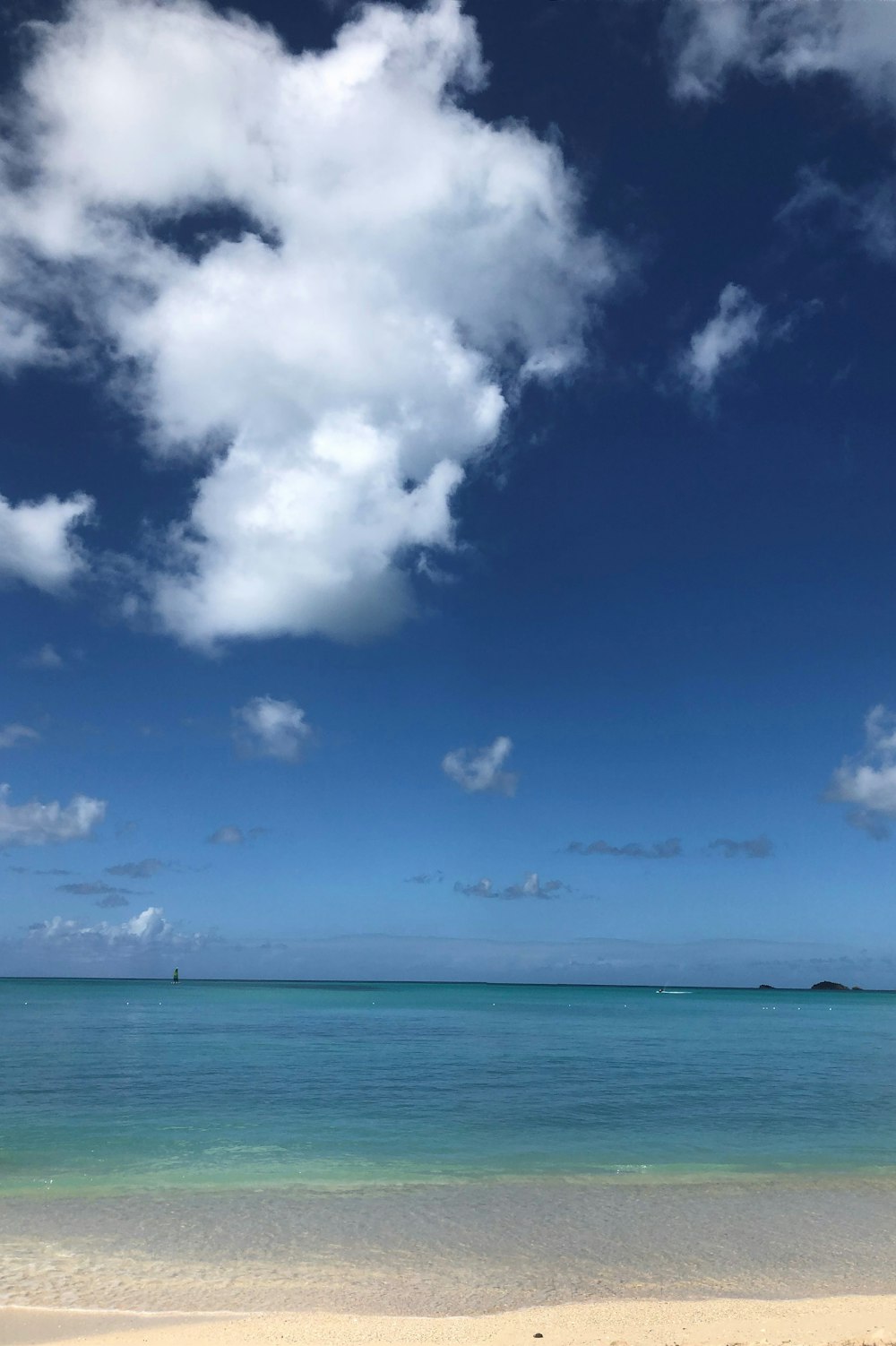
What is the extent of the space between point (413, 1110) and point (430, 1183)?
9708 mm

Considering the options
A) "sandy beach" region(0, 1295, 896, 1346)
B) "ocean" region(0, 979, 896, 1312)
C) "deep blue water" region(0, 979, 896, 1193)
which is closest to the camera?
"sandy beach" region(0, 1295, 896, 1346)

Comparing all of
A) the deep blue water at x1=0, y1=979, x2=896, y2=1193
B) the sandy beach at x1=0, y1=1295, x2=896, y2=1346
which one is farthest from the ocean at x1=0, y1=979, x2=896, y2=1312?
the sandy beach at x1=0, y1=1295, x2=896, y2=1346

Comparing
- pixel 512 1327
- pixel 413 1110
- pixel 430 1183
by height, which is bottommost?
pixel 413 1110

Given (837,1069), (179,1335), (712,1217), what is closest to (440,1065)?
(837,1069)

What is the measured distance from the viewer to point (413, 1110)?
28.3 metres

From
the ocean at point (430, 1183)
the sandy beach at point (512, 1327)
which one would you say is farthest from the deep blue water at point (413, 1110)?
the sandy beach at point (512, 1327)

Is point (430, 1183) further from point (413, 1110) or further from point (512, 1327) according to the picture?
point (413, 1110)

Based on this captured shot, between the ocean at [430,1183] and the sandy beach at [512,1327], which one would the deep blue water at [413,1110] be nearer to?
the ocean at [430,1183]

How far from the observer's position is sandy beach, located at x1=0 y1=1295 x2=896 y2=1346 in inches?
421

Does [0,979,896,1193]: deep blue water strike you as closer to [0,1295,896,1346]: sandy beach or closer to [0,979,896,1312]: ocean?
[0,979,896,1312]: ocean

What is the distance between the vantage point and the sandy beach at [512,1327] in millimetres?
10688

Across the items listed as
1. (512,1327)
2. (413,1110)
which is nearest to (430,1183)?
(512,1327)

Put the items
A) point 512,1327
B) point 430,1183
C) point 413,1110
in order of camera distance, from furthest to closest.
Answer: point 413,1110 < point 430,1183 < point 512,1327

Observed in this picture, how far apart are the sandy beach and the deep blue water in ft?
25.9
